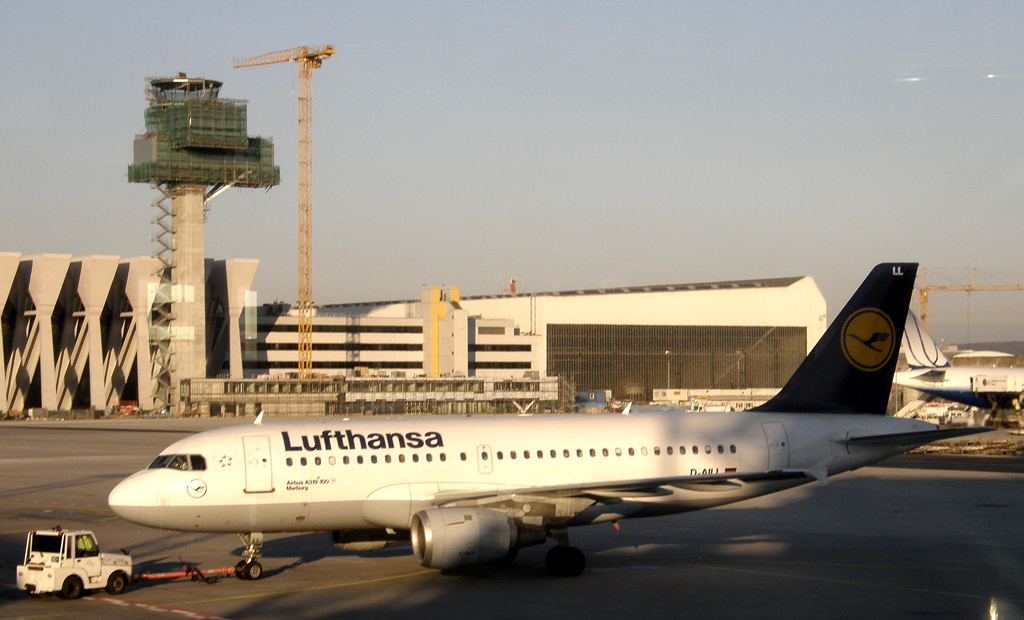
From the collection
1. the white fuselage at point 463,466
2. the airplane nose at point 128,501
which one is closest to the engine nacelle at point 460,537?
the white fuselage at point 463,466

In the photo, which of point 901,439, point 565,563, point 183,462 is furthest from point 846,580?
point 183,462

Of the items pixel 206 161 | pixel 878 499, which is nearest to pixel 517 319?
pixel 206 161

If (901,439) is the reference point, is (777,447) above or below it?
below

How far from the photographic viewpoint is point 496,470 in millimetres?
25641

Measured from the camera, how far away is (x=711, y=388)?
174 metres

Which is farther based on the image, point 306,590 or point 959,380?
point 959,380

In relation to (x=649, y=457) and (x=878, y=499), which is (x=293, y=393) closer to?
(x=878, y=499)

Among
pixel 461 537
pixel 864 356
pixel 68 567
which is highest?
pixel 864 356

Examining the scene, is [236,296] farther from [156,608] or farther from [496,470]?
[156,608]

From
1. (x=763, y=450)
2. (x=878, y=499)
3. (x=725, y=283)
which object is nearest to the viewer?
(x=763, y=450)

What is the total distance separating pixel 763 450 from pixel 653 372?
142800 mm

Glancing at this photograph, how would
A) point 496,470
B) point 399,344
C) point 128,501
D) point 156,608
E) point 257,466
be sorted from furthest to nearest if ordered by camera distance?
point 399,344
point 496,470
point 257,466
point 128,501
point 156,608

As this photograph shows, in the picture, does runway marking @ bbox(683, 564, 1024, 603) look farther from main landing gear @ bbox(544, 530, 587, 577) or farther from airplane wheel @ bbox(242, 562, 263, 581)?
airplane wheel @ bbox(242, 562, 263, 581)

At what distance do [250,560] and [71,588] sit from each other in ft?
13.0
